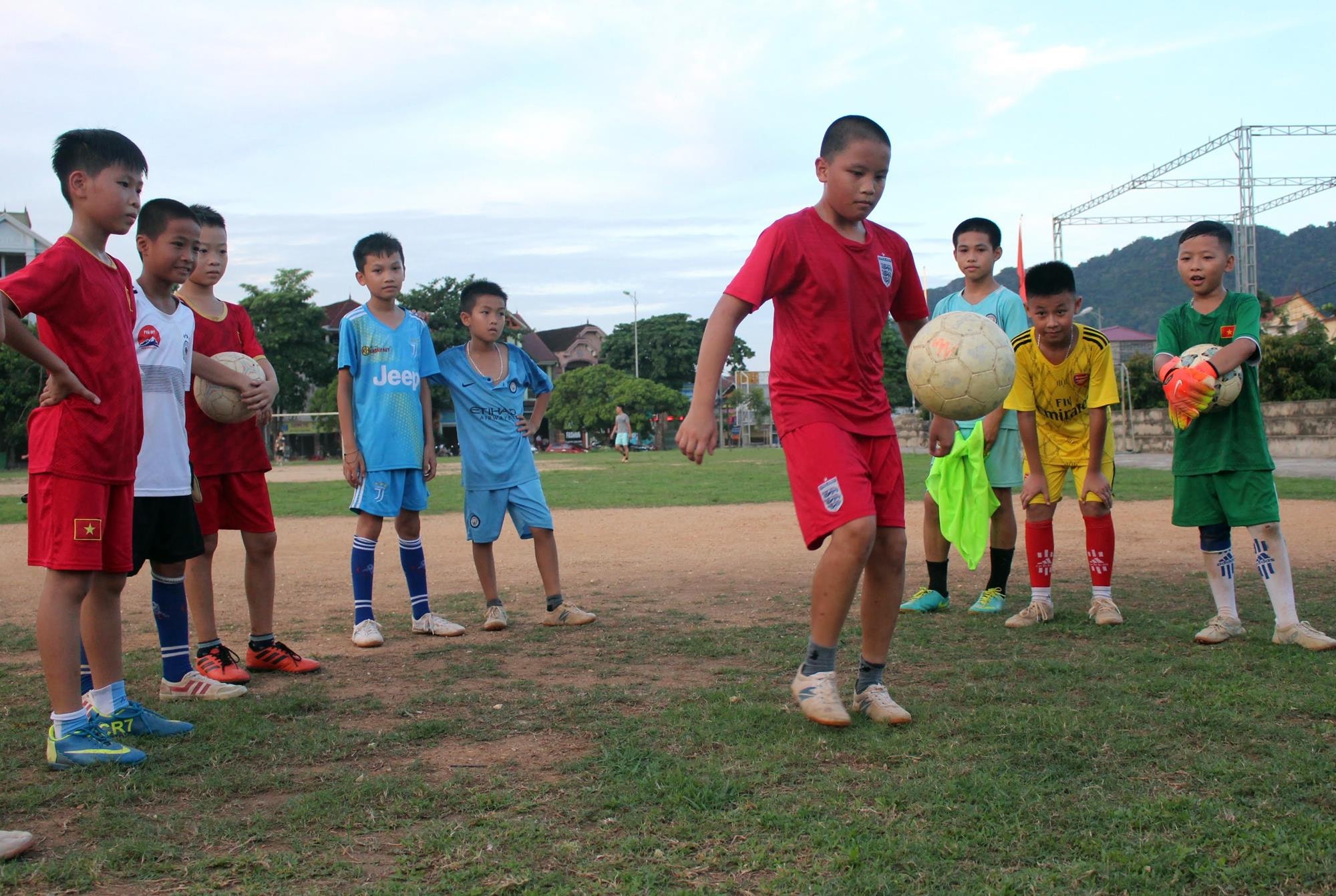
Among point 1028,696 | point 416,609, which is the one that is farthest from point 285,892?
point 416,609

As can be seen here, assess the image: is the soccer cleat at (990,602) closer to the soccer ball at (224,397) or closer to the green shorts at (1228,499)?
Result: the green shorts at (1228,499)

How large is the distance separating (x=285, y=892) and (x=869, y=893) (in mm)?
1276

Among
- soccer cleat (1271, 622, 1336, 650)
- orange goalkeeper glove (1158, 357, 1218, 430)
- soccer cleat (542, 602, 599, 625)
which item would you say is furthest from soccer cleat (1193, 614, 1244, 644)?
soccer cleat (542, 602, 599, 625)

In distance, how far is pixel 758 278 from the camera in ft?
12.1

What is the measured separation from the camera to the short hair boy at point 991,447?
5977mm

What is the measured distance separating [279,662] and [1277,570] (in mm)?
4598

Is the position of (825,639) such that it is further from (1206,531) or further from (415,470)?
(415,470)

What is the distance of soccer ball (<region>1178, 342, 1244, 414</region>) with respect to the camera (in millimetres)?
4816

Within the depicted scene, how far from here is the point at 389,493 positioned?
5.66 metres

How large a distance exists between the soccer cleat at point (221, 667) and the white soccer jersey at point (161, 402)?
875mm

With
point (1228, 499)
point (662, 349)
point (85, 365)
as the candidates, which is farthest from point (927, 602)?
point (662, 349)

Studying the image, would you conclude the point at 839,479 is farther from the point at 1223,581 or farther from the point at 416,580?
the point at 416,580

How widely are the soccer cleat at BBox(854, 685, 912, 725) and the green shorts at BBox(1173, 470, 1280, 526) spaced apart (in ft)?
7.14

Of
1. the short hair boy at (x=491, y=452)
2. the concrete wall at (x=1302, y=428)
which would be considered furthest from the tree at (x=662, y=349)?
the short hair boy at (x=491, y=452)
